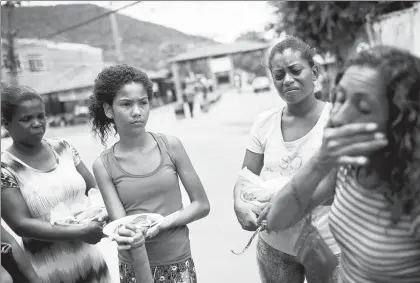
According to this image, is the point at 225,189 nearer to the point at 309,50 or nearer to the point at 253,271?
the point at 253,271

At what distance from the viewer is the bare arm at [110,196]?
194 centimetres

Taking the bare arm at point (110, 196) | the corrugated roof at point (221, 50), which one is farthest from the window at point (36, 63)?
the bare arm at point (110, 196)

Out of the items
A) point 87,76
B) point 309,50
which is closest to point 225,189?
point 309,50

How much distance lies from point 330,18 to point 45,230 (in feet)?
32.6

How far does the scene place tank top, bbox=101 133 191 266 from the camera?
1.97m

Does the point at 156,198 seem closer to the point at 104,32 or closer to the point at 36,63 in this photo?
the point at 36,63

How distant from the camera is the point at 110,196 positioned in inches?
77.2

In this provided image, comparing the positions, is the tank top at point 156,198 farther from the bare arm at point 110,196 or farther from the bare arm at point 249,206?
the bare arm at point 249,206

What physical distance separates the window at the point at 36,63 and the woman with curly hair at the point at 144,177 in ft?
132

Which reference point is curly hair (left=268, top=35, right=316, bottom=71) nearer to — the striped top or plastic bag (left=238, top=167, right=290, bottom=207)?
plastic bag (left=238, top=167, right=290, bottom=207)

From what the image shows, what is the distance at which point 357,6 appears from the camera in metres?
10.4

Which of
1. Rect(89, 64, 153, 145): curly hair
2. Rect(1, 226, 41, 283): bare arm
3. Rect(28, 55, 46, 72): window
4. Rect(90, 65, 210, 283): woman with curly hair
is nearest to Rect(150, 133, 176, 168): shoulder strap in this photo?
Rect(90, 65, 210, 283): woman with curly hair

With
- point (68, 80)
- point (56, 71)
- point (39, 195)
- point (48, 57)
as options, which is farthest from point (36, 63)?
point (39, 195)

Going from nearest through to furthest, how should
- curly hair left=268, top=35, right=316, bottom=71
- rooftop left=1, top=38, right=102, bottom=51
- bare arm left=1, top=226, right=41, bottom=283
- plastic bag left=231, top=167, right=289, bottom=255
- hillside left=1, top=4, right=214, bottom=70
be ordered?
1. bare arm left=1, top=226, right=41, bottom=283
2. plastic bag left=231, top=167, right=289, bottom=255
3. curly hair left=268, top=35, right=316, bottom=71
4. rooftop left=1, top=38, right=102, bottom=51
5. hillside left=1, top=4, right=214, bottom=70
